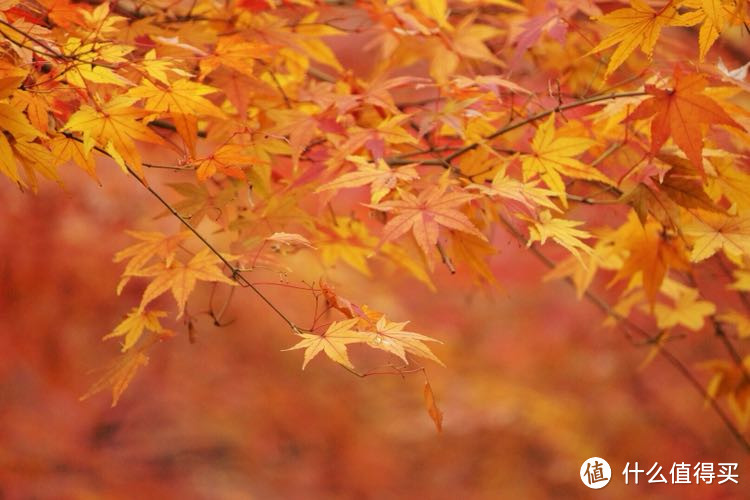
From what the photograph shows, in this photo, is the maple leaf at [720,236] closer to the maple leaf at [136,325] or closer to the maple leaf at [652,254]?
the maple leaf at [652,254]

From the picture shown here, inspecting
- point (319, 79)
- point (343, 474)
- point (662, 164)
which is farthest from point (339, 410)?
point (662, 164)

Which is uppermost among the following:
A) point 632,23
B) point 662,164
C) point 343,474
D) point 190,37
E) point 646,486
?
point 632,23

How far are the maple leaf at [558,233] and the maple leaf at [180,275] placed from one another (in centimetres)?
46

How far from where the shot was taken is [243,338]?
381 cm

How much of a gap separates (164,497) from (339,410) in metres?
1.05

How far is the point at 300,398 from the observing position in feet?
12.9

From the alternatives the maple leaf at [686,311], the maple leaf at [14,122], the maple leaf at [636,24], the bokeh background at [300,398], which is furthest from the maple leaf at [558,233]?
Answer: the bokeh background at [300,398]

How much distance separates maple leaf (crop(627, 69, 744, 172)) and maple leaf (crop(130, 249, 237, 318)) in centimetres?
66

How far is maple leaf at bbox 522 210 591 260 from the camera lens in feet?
3.65

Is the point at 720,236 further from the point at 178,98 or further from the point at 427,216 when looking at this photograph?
the point at 178,98

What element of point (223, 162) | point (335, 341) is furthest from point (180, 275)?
point (335, 341)

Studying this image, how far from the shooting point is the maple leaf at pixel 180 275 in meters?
1.19

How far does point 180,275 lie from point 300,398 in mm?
2773

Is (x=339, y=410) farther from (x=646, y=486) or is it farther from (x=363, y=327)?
(x=363, y=327)
